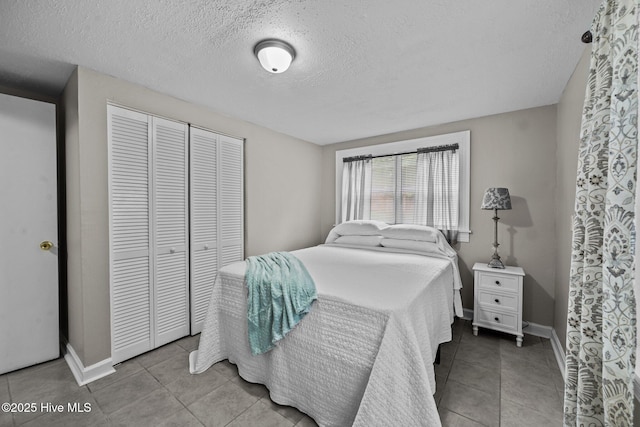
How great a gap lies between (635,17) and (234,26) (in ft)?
5.92

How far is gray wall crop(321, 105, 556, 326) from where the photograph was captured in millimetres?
2719

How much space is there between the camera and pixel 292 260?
2.42 m

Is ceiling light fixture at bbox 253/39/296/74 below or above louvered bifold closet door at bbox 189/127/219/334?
above

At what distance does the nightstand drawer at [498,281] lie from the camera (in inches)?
100

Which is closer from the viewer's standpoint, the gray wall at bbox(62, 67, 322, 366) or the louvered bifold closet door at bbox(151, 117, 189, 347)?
the gray wall at bbox(62, 67, 322, 366)

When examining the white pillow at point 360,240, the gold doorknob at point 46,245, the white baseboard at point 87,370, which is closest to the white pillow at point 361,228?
the white pillow at point 360,240

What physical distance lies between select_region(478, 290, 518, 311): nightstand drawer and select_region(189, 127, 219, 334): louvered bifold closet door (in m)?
2.90

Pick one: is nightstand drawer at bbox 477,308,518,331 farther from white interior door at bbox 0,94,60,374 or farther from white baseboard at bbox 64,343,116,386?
white interior door at bbox 0,94,60,374

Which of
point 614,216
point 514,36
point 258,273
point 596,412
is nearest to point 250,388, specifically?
point 258,273

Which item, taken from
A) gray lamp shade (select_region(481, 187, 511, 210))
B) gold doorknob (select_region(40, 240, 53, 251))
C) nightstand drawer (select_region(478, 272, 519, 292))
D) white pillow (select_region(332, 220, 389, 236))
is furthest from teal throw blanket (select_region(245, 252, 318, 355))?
gray lamp shade (select_region(481, 187, 511, 210))

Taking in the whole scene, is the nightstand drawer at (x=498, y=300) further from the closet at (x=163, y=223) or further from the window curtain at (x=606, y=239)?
the closet at (x=163, y=223)

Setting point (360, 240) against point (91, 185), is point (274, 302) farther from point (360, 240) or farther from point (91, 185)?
point (360, 240)

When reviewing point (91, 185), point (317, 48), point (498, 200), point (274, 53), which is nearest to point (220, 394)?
point (91, 185)

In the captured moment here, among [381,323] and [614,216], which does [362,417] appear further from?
[614,216]
